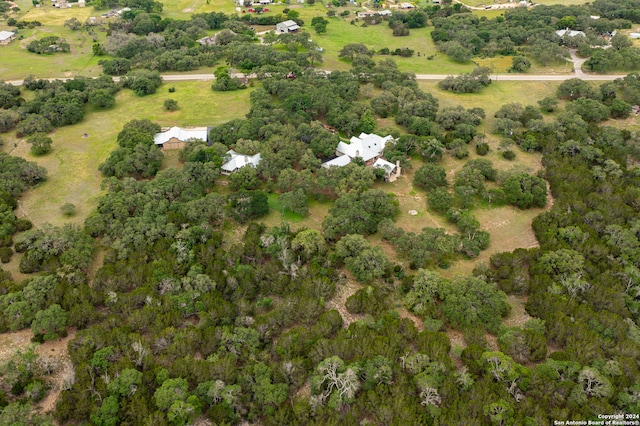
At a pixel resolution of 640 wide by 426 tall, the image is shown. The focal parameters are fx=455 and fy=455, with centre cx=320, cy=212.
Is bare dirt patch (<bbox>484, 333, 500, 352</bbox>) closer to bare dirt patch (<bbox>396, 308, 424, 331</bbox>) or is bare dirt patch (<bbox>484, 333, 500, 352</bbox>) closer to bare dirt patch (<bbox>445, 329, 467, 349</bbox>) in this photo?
bare dirt patch (<bbox>445, 329, 467, 349</bbox>)

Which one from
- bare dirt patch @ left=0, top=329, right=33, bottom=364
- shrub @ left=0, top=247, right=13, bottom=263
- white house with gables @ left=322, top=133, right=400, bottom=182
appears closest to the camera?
bare dirt patch @ left=0, top=329, right=33, bottom=364

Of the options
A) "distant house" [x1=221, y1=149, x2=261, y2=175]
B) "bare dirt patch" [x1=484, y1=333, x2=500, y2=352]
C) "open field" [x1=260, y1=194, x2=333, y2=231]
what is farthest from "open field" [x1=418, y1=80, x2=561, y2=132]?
"bare dirt patch" [x1=484, y1=333, x2=500, y2=352]

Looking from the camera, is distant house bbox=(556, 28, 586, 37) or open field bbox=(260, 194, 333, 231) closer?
open field bbox=(260, 194, 333, 231)

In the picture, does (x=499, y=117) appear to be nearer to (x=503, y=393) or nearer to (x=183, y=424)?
(x=503, y=393)

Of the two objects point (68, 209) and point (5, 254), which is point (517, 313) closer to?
point (68, 209)

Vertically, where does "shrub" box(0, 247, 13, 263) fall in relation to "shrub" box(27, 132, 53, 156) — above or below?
below

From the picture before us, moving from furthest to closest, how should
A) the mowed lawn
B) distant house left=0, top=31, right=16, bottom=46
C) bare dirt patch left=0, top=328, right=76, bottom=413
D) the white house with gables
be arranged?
distant house left=0, top=31, right=16, bottom=46, the white house with gables, the mowed lawn, bare dirt patch left=0, top=328, right=76, bottom=413

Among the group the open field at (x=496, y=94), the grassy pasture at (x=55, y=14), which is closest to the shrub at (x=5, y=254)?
the open field at (x=496, y=94)
